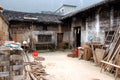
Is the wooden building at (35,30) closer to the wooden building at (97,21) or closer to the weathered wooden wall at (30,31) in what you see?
the weathered wooden wall at (30,31)

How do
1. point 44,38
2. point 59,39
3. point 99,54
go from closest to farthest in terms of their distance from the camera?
point 99,54, point 44,38, point 59,39

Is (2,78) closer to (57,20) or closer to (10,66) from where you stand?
(10,66)

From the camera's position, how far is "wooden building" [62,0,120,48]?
7.88 m

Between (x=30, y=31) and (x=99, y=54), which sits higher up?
(x=30, y=31)

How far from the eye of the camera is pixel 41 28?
525 inches

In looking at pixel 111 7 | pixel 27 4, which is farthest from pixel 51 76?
pixel 27 4

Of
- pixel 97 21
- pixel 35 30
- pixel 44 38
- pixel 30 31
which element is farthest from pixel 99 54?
pixel 30 31

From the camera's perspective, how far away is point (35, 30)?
13039 millimetres

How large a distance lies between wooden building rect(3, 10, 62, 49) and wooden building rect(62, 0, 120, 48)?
6.12 ft

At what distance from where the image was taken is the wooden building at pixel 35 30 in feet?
40.7

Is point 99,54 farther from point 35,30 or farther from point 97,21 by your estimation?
point 35,30

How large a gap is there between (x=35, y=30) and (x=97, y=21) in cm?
601

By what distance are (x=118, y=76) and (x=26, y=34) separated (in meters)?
9.34

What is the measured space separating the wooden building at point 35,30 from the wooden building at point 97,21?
6.12ft
